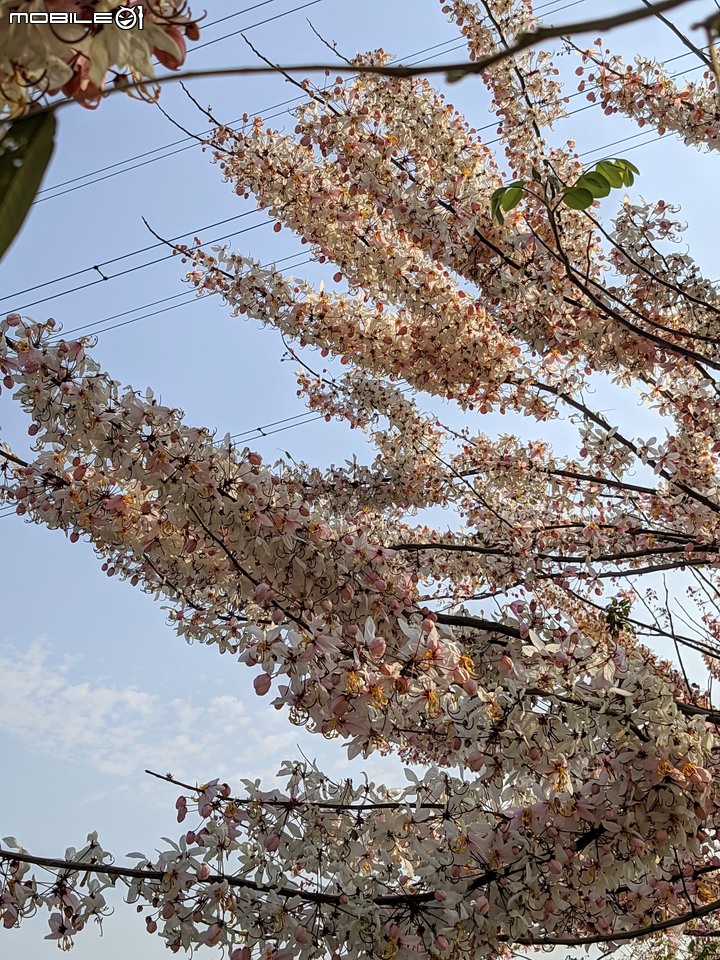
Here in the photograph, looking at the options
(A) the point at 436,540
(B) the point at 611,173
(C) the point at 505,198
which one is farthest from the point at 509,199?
(A) the point at 436,540

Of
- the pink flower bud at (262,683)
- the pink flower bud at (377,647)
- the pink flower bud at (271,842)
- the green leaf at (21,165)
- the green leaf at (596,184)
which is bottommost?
the pink flower bud at (271,842)

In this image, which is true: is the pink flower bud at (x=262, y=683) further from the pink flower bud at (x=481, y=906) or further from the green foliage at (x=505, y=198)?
the green foliage at (x=505, y=198)

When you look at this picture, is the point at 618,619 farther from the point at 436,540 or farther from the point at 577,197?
the point at 577,197

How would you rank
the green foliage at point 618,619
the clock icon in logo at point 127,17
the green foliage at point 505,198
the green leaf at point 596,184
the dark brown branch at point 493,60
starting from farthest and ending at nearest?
the green foliage at point 618,619 → the green leaf at point 596,184 → the green foliage at point 505,198 → the clock icon in logo at point 127,17 → the dark brown branch at point 493,60

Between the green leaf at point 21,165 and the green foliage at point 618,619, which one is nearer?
the green leaf at point 21,165

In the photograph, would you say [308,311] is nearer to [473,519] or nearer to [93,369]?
[473,519]

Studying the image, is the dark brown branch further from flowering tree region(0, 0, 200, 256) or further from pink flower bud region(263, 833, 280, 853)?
pink flower bud region(263, 833, 280, 853)

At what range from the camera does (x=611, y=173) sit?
1503mm

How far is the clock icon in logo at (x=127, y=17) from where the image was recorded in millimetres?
568

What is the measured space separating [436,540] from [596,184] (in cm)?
269

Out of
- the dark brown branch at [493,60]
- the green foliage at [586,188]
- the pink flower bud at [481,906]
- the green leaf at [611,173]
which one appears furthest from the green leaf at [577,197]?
the pink flower bud at [481,906]

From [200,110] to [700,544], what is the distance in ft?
8.48

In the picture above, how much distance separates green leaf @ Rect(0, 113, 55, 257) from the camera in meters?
0.41

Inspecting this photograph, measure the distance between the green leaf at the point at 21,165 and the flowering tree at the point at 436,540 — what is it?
3.28 feet
